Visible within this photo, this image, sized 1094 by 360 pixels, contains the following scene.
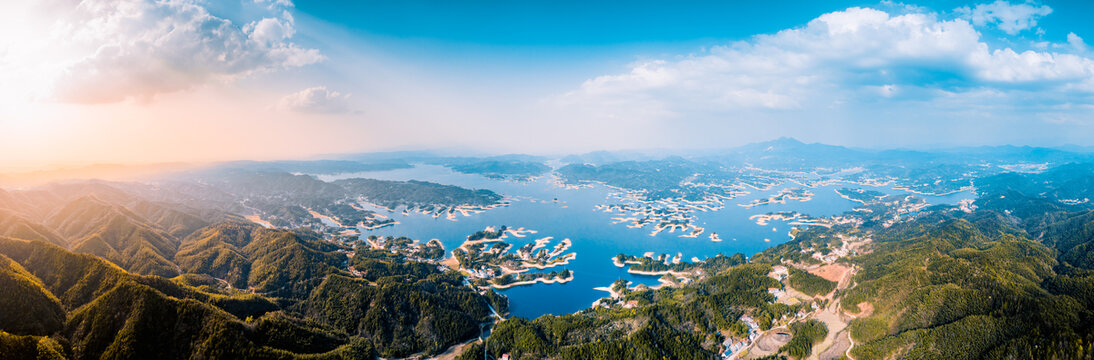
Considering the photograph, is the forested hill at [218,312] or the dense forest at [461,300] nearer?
→ the forested hill at [218,312]

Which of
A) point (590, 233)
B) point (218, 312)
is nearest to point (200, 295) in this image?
point (218, 312)

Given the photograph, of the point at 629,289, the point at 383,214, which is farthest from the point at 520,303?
the point at 383,214

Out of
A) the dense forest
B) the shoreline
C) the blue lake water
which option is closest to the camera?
the dense forest

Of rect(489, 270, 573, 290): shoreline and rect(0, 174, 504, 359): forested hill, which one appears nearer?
rect(0, 174, 504, 359): forested hill

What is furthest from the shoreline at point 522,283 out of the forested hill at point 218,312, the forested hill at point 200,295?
the forested hill at point 218,312

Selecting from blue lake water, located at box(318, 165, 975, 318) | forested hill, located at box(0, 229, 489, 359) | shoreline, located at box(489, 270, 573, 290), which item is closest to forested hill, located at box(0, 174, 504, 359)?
forested hill, located at box(0, 229, 489, 359)

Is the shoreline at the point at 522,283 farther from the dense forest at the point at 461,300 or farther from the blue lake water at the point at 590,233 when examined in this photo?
the dense forest at the point at 461,300

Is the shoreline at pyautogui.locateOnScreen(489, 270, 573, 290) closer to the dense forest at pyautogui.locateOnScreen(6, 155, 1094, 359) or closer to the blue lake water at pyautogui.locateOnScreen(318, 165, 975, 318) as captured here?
the blue lake water at pyautogui.locateOnScreen(318, 165, 975, 318)

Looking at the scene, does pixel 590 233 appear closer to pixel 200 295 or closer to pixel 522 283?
pixel 522 283
